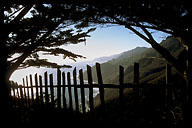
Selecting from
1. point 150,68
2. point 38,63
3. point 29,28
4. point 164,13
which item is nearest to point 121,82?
point 164,13

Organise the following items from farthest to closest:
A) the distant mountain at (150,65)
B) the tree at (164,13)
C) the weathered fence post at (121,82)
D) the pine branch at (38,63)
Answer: the distant mountain at (150,65)
the pine branch at (38,63)
the weathered fence post at (121,82)
the tree at (164,13)

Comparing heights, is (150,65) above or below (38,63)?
below

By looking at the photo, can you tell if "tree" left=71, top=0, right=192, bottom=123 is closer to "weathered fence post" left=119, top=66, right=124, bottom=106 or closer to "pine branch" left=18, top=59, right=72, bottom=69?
"weathered fence post" left=119, top=66, right=124, bottom=106

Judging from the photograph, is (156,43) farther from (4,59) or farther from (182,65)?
(4,59)

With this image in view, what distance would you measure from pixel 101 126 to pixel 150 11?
3.02 meters

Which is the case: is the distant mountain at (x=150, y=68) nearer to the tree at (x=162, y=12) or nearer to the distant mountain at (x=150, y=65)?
the distant mountain at (x=150, y=65)

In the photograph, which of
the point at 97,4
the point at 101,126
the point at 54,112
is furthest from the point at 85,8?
the point at 54,112

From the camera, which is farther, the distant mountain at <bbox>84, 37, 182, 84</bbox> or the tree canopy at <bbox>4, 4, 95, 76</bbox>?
the distant mountain at <bbox>84, 37, 182, 84</bbox>

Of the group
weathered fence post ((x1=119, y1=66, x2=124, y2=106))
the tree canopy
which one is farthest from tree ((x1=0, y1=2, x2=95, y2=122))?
weathered fence post ((x1=119, y1=66, x2=124, y2=106))

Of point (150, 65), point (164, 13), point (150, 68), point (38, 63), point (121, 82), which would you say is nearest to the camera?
point (164, 13)

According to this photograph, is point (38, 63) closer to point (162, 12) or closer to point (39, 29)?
point (39, 29)

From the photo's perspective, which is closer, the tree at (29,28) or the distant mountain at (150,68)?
the tree at (29,28)

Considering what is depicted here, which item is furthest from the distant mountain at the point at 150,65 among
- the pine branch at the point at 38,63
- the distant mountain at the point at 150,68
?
the pine branch at the point at 38,63

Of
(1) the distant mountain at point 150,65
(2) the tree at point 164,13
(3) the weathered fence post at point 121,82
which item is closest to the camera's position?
(2) the tree at point 164,13
